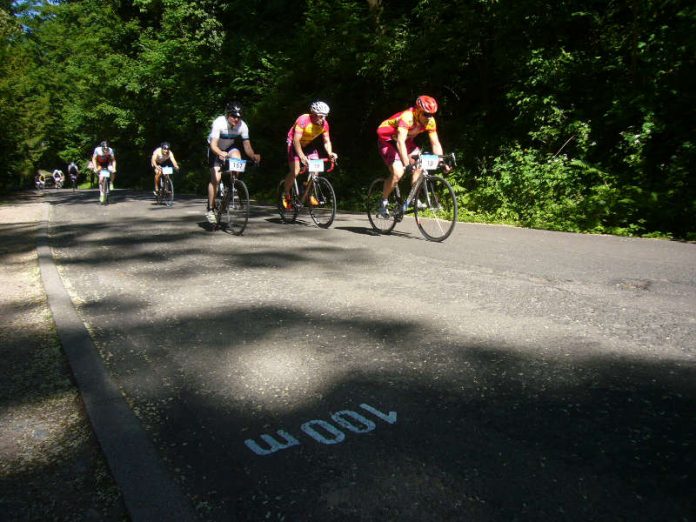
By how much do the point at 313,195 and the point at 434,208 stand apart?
8.33 ft

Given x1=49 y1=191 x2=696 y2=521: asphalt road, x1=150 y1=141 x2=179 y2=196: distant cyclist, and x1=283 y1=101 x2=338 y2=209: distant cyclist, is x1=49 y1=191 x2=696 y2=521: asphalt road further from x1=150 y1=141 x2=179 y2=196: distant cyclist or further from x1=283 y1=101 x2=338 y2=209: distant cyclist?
x1=150 y1=141 x2=179 y2=196: distant cyclist

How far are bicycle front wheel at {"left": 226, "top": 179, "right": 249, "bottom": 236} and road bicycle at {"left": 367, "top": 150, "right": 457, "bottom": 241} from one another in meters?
2.05

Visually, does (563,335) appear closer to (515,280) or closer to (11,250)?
(515,280)

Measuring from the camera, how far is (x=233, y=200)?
9195 mm

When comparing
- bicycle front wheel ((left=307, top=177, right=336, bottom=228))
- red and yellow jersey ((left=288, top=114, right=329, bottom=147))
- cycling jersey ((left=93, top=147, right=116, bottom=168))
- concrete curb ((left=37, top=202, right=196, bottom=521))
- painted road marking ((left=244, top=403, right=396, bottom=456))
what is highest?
red and yellow jersey ((left=288, top=114, right=329, bottom=147))

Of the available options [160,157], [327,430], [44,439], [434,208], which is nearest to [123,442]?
[44,439]

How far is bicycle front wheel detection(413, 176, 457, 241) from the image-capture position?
8.27 meters

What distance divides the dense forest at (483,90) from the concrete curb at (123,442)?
795cm

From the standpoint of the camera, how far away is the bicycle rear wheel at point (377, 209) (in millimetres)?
9008

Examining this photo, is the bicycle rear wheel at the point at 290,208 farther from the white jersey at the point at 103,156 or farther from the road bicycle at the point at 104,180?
the white jersey at the point at 103,156

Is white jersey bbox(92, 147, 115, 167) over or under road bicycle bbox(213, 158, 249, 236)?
over

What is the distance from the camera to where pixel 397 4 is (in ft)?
60.5

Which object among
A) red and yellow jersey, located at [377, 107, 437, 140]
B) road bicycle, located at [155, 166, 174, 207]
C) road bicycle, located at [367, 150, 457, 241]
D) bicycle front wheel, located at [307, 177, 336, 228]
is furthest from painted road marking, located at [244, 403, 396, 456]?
road bicycle, located at [155, 166, 174, 207]

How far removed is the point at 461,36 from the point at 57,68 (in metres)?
47.5
